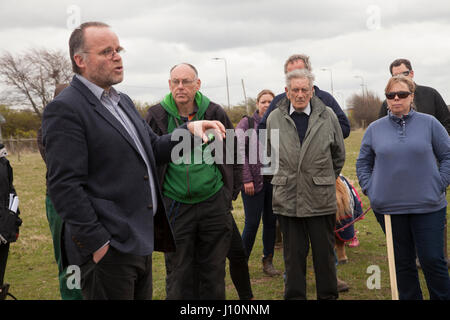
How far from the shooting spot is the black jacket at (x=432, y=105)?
5.90 meters

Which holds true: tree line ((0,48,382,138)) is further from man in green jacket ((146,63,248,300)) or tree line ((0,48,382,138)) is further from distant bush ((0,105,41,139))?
man in green jacket ((146,63,248,300))

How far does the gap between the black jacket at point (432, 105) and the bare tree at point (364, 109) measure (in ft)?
235

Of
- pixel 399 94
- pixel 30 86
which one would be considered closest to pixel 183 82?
pixel 399 94

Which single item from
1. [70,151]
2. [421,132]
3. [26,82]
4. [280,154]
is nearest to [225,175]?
[280,154]

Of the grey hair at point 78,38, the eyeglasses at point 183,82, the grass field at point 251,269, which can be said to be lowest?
the grass field at point 251,269

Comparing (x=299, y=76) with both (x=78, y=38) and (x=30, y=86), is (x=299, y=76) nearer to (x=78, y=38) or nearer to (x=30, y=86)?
(x=78, y=38)

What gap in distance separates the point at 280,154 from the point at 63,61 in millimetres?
43968

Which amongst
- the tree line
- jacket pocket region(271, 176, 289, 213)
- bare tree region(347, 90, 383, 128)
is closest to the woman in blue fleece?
jacket pocket region(271, 176, 289, 213)

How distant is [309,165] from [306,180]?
0.14 metres

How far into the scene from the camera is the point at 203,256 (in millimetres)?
4484

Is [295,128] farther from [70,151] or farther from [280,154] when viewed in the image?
[70,151]

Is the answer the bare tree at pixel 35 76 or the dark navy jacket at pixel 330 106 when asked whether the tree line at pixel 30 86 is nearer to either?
the bare tree at pixel 35 76

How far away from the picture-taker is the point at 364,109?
78625 mm

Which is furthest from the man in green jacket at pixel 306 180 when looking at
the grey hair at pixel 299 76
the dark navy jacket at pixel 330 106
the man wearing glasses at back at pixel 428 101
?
the man wearing glasses at back at pixel 428 101
